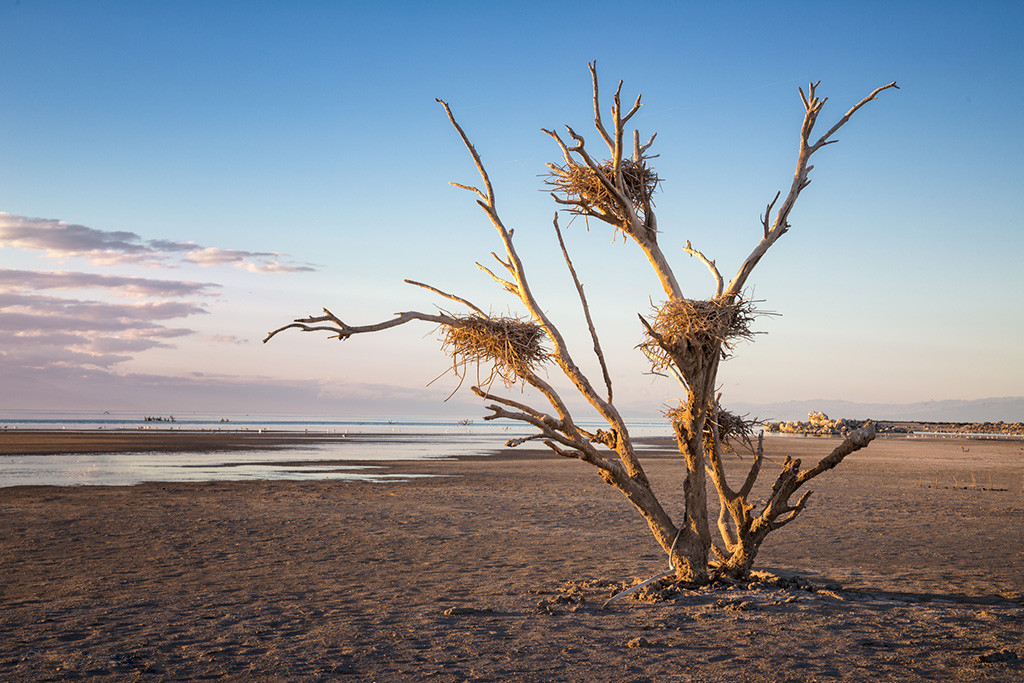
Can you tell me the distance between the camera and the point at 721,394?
9.84 meters

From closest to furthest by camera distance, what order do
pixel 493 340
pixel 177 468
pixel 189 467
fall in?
pixel 493 340
pixel 177 468
pixel 189 467

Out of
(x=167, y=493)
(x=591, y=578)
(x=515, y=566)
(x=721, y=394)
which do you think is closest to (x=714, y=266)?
(x=721, y=394)

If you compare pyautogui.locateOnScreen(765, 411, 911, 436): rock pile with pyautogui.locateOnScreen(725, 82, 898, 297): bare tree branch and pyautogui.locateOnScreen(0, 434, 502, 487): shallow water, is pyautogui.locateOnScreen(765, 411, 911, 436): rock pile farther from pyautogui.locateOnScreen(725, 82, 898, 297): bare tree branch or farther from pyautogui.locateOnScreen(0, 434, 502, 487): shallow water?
pyautogui.locateOnScreen(725, 82, 898, 297): bare tree branch

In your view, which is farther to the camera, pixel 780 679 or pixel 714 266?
pixel 714 266

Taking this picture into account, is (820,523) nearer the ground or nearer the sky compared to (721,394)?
nearer the ground

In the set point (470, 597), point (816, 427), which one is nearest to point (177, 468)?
point (470, 597)

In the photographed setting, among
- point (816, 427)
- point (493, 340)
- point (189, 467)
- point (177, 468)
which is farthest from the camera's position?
point (816, 427)

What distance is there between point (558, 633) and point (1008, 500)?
2011 centimetres

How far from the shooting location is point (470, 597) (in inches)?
390

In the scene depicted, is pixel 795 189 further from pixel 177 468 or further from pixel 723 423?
pixel 177 468

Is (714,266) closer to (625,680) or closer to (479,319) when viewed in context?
(479,319)

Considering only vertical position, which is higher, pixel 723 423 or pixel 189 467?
pixel 723 423

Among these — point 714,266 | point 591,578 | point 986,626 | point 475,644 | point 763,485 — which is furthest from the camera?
point 763,485

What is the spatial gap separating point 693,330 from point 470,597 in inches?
184
